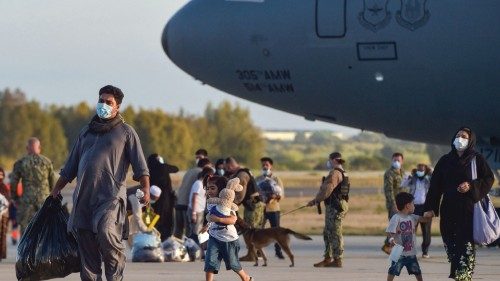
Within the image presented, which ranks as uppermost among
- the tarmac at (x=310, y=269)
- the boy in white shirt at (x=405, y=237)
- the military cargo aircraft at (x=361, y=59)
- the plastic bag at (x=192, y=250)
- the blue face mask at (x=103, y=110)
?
the military cargo aircraft at (x=361, y=59)

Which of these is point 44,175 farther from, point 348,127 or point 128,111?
point 128,111

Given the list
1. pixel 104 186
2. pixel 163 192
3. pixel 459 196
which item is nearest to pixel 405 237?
pixel 459 196

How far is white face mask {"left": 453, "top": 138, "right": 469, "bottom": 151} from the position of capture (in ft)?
52.4

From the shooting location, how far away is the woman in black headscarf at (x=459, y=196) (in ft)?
52.3

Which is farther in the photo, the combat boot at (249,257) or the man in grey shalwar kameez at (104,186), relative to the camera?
the combat boot at (249,257)

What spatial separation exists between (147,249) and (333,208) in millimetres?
2865

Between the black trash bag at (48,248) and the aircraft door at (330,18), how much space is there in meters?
6.82

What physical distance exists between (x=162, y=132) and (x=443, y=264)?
74.1m

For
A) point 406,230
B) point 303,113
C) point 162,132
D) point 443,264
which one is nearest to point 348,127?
point 303,113

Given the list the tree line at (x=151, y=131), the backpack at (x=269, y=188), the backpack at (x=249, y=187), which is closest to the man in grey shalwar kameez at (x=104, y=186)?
the backpack at (x=249, y=187)

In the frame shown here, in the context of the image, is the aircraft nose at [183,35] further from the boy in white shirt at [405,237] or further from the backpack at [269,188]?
the boy in white shirt at [405,237]

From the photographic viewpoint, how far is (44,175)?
73.4 ft

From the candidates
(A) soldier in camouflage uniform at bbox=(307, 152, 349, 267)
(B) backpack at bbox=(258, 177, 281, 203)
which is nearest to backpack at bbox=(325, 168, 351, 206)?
(A) soldier in camouflage uniform at bbox=(307, 152, 349, 267)

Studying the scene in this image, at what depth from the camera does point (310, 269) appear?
21.0m
